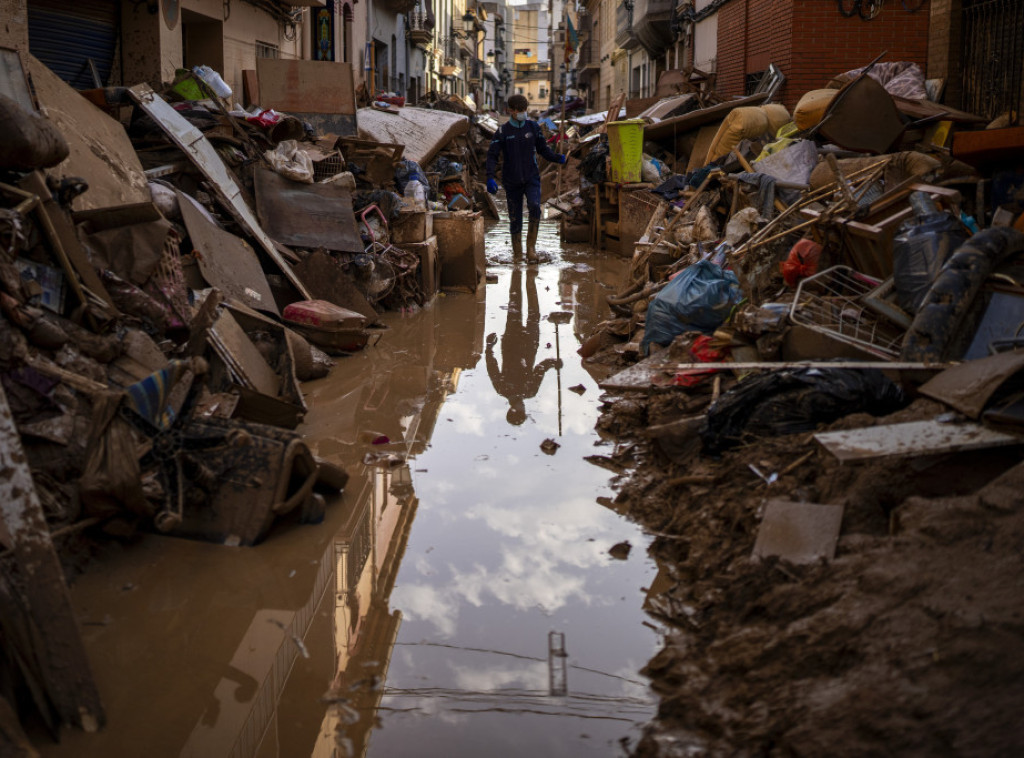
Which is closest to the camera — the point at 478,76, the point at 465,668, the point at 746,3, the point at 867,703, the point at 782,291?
the point at 867,703

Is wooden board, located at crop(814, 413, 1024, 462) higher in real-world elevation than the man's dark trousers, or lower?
lower

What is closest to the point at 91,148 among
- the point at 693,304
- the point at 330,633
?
the point at 693,304

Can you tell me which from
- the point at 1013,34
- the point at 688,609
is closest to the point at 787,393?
the point at 688,609

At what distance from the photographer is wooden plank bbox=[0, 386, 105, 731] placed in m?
2.68

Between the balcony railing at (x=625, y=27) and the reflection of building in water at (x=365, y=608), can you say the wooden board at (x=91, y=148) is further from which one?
the balcony railing at (x=625, y=27)

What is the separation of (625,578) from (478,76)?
6613 centimetres

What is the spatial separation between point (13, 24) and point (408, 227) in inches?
148

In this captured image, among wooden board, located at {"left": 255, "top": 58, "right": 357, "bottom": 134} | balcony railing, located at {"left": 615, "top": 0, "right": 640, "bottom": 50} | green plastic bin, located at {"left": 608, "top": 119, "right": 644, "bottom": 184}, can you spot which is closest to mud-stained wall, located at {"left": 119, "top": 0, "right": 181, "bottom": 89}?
wooden board, located at {"left": 255, "top": 58, "right": 357, "bottom": 134}

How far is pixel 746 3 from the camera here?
53.0 ft

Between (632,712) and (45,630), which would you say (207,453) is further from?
(632,712)

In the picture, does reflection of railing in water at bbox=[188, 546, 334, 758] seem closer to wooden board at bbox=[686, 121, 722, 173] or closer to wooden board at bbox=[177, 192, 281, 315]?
wooden board at bbox=[177, 192, 281, 315]

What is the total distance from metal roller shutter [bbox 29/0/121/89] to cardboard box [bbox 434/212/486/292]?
14.6ft

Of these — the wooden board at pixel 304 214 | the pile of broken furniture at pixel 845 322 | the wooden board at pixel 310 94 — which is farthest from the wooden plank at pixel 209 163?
the wooden board at pixel 310 94

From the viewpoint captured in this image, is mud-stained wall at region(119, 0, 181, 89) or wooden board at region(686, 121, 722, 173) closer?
mud-stained wall at region(119, 0, 181, 89)
